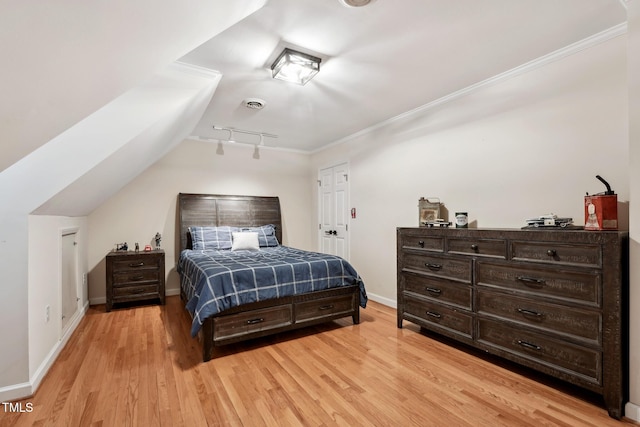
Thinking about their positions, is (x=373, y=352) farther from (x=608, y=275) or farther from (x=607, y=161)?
(x=607, y=161)

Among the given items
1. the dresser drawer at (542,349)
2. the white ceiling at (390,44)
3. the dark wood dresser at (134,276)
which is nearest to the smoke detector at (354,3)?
the white ceiling at (390,44)

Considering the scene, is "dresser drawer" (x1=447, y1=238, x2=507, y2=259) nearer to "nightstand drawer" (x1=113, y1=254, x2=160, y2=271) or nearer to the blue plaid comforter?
the blue plaid comforter

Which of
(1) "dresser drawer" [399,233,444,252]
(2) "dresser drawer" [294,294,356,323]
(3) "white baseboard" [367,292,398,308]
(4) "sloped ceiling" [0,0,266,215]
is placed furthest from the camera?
(3) "white baseboard" [367,292,398,308]

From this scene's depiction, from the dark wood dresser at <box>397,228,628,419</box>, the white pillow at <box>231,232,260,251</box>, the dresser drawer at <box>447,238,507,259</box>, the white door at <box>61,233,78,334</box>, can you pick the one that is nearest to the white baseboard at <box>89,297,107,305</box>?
the white door at <box>61,233,78,334</box>

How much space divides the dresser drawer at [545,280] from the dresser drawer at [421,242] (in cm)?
40

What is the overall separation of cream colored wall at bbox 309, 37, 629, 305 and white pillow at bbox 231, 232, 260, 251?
1672 millimetres

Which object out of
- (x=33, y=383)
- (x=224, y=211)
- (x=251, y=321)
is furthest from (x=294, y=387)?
(x=224, y=211)

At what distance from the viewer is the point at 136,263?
12.6 ft

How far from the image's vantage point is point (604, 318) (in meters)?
1.80

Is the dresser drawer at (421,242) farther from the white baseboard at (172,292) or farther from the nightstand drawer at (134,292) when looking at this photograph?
the white baseboard at (172,292)

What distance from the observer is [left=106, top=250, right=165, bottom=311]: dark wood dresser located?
3725 mm

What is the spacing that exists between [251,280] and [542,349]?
2.25 metres

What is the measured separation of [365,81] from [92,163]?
2.34m

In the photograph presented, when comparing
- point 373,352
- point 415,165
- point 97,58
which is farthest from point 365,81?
point 373,352
